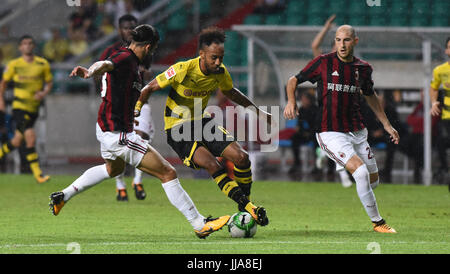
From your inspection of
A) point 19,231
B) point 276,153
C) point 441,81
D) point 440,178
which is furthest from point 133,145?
point 276,153

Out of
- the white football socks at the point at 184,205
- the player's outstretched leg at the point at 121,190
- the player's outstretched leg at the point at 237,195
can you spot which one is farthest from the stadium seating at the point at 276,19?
the white football socks at the point at 184,205

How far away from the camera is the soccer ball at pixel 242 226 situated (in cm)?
834

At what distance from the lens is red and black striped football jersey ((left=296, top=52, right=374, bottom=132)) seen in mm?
9141

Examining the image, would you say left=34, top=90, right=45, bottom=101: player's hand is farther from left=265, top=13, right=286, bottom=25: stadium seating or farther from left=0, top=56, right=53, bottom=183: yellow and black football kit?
left=265, top=13, right=286, bottom=25: stadium seating

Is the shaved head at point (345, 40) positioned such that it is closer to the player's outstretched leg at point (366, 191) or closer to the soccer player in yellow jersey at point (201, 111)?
the soccer player in yellow jersey at point (201, 111)

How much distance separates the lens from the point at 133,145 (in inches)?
332

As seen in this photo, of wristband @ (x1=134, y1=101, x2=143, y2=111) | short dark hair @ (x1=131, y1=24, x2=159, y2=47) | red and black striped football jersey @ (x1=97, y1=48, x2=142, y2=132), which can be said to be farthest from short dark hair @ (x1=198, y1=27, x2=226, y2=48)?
wristband @ (x1=134, y1=101, x2=143, y2=111)

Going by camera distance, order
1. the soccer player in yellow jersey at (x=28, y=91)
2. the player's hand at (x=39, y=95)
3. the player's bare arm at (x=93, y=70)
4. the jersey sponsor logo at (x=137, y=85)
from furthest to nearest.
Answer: the soccer player in yellow jersey at (x=28, y=91)
the player's hand at (x=39, y=95)
the jersey sponsor logo at (x=137, y=85)
the player's bare arm at (x=93, y=70)

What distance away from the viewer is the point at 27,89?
49.7 ft

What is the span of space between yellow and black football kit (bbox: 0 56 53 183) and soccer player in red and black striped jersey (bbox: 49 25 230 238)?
21.1 feet

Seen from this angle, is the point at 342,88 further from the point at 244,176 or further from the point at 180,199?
the point at 180,199

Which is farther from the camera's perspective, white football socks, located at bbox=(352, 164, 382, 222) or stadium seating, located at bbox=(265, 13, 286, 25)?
stadium seating, located at bbox=(265, 13, 286, 25)

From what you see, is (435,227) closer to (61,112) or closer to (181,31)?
(61,112)

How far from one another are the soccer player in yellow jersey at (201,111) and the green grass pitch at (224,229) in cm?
62
